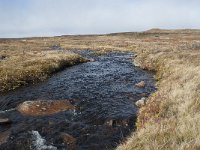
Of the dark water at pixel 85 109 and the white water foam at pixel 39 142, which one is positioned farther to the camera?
the dark water at pixel 85 109

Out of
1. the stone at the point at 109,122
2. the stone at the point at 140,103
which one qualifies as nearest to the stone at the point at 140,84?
the stone at the point at 140,103

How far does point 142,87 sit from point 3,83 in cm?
1197

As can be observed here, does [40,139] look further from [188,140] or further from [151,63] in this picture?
[151,63]

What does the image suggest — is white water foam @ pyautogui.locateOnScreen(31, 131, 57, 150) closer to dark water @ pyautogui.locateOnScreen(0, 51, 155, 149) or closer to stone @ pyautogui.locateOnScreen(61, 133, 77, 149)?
dark water @ pyautogui.locateOnScreen(0, 51, 155, 149)

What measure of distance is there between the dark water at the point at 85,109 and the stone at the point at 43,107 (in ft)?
1.99

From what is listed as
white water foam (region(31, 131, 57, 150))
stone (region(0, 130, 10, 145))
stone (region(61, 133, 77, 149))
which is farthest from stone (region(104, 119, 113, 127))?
stone (region(0, 130, 10, 145))

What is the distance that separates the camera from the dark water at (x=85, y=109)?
14727 millimetres

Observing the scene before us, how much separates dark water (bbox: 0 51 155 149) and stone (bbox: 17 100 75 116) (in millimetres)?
607

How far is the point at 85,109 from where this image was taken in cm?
1947

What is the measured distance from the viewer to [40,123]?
658 inches

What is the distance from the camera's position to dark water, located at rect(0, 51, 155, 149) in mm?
14727

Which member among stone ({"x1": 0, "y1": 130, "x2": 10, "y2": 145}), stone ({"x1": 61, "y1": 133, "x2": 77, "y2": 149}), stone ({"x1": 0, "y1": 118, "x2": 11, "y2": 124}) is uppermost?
stone ({"x1": 0, "y1": 118, "x2": 11, "y2": 124})

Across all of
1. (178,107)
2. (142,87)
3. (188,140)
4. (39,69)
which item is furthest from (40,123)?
(39,69)

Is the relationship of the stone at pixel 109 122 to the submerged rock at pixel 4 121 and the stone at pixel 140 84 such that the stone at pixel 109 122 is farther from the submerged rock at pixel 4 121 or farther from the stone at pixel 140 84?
the stone at pixel 140 84
